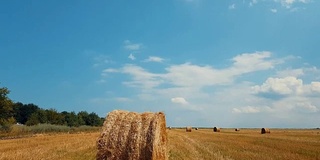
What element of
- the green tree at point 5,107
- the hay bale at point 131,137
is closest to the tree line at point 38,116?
the green tree at point 5,107

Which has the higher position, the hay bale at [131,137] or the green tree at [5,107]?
the green tree at [5,107]

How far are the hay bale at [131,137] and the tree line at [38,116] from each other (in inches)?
1935

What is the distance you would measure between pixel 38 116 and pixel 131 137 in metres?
89.8

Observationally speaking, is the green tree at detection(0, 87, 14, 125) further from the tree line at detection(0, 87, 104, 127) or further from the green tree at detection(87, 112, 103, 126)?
the green tree at detection(87, 112, 103, 126)

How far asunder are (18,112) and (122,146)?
133019mm

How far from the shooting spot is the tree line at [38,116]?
194ft

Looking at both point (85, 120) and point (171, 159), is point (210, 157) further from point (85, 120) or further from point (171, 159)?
point (85, 120)

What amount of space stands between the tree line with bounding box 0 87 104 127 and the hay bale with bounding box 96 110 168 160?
49.1 m

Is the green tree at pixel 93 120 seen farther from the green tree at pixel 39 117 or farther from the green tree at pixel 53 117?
the green tree at pixel 39 117

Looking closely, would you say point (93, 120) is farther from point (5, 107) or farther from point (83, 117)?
point (5, 107)

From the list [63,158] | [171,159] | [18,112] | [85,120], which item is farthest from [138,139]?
[18,112]

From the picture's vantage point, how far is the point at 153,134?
13688mm

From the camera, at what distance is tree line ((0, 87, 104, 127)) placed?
59.1 m

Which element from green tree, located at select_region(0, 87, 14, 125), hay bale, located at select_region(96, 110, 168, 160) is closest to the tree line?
green tree, located at select_region(0, 87, 14, 125)
